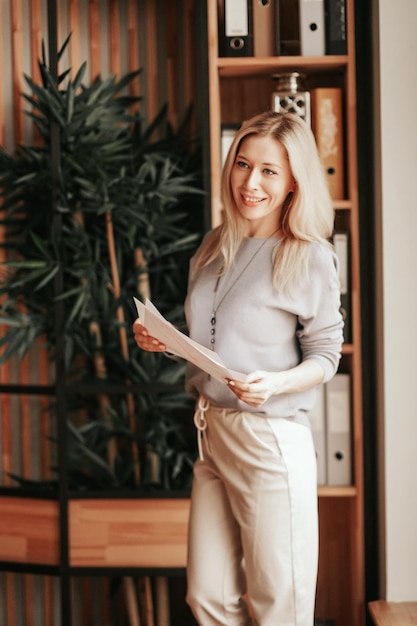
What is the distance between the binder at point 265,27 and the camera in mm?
2668

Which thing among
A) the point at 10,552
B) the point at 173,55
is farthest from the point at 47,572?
the point at 173,55

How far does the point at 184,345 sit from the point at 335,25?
1.41 m

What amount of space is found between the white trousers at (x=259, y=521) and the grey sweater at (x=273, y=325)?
5cm

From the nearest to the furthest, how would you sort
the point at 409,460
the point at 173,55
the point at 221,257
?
the point at 221,257 → the point at 409,460 → the point at 173,55

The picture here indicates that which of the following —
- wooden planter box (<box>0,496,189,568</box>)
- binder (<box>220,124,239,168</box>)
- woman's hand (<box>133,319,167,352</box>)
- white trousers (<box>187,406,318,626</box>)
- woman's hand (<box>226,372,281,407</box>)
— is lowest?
wooden planter box (<box>0,496,189,568</box>)

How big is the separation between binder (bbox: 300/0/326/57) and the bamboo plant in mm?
518

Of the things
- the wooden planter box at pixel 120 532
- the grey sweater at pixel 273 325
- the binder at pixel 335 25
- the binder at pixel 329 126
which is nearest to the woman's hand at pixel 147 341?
the grey sweater at pixel 273 325

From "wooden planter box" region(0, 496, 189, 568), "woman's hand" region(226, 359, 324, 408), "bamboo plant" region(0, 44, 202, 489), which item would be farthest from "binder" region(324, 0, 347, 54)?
"wooden planter box" region(0, 496, 189, 568)

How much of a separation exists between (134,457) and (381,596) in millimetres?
964

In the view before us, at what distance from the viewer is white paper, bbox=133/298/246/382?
69.0 inches

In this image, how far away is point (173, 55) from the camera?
2812 millimetres

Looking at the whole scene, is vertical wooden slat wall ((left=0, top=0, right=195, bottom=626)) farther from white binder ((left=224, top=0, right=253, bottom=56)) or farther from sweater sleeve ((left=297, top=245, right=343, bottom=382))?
sweater sleeve ((left=297, top=245, right=343, bottom=382))

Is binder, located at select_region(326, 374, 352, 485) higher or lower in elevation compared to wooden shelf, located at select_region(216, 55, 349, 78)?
lower

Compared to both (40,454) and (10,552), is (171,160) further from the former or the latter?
(10,552)
